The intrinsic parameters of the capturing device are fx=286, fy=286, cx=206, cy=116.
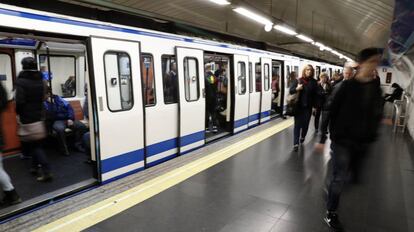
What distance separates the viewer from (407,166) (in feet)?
16.3

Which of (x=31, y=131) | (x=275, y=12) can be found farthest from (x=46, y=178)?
(x=275, y=12)

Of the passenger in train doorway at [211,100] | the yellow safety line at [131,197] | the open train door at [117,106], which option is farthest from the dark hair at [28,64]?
the passenger in train doorway at [211,100]

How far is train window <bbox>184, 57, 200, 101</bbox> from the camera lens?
5.28 m

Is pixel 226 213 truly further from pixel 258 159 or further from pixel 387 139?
pixel 387 139

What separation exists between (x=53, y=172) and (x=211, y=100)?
155 inches

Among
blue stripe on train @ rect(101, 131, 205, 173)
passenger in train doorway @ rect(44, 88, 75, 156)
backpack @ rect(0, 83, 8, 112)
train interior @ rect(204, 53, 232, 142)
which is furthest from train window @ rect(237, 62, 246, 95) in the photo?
backpack @ rect(0, 83, 8, 112)

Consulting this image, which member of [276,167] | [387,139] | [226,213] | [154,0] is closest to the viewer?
[226,213]

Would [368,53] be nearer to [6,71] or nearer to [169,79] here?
[169,79]

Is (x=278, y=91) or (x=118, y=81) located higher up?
(x=118, y=81)

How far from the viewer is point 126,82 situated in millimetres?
4102

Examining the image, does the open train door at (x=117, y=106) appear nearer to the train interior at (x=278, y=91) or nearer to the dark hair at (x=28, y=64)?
the dark hair at (x=28, y=64)

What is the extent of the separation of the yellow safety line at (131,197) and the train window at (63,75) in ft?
12.6

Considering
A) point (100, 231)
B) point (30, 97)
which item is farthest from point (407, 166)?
point (30, 97)

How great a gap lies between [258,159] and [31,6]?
4000 mm
